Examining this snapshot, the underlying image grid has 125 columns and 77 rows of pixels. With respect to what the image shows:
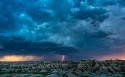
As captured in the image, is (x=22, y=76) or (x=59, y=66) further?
(x=59, y=66)

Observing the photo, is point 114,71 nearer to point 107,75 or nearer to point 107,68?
point 107,68

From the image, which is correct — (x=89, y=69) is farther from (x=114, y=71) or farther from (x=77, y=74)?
(x=77, y=74)

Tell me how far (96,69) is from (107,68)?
3044 millimetres

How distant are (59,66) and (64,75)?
36.7 metres

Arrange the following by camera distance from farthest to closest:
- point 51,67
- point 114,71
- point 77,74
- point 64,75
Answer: point 51,67
point 114,71
point 77,74
point 64,75

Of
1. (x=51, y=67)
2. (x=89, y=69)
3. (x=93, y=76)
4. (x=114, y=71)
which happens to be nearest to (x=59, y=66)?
(x=51, y=67)

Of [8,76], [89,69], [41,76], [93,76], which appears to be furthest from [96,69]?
[8,76]

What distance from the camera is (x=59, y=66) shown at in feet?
323

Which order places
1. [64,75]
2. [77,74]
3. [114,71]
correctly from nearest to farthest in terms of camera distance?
[64,75]
[77,74]
[114,71]

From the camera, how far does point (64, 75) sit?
61.9 m

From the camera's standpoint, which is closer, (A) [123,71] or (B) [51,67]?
(A) [123,71]

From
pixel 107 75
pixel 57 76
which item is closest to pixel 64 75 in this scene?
pixel 57 76

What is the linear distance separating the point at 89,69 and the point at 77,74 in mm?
15215

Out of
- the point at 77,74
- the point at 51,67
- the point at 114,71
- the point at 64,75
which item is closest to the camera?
the point at 64,75
